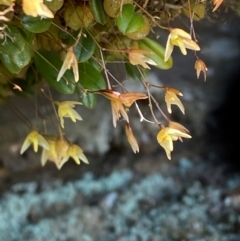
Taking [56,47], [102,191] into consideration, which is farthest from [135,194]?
[56,47]

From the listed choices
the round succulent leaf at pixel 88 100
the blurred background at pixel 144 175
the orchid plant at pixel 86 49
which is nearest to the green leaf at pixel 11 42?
the orchid plant at pixel 86 49

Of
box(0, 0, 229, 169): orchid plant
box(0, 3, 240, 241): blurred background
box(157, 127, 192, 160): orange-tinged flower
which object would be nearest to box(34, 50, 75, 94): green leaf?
box(0, 0, 229, 169): orchid plant

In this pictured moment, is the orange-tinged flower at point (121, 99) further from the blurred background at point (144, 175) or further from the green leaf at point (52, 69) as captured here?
the blurred background at point (144, 175)

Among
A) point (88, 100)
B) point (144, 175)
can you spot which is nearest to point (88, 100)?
point (88, 100)

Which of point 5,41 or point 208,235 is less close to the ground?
point 5,41

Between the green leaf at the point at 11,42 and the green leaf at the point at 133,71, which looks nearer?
the green leaf at the point at 11,42

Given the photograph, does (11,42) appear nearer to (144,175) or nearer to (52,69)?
(52,69)

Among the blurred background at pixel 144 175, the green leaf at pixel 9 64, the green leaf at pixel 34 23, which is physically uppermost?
the green leaf at pixel 34 23

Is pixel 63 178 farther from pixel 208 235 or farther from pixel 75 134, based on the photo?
pixel 208 235
